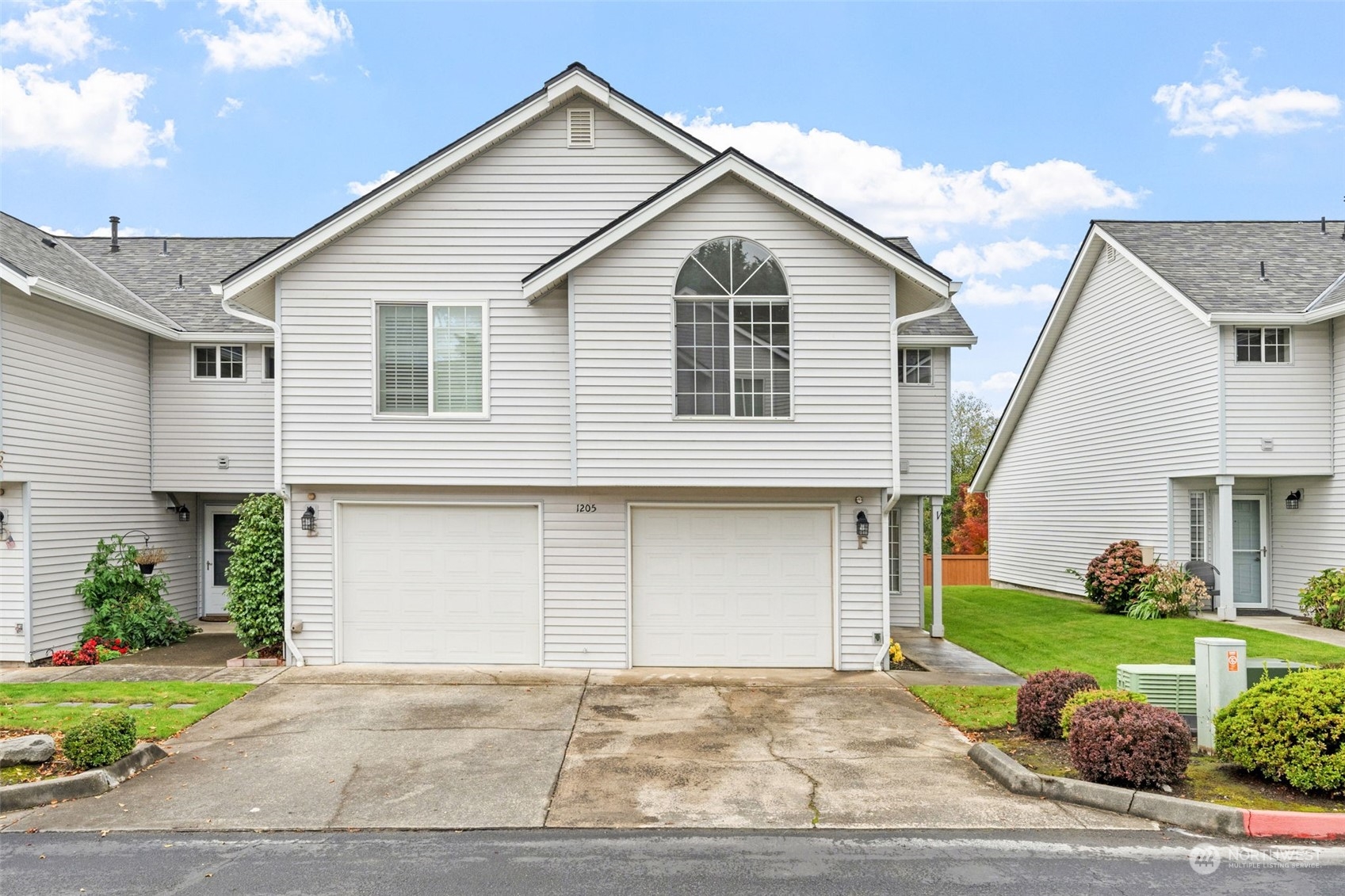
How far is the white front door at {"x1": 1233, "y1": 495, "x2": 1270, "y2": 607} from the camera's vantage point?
1642cm

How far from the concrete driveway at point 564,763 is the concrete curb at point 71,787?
12cm

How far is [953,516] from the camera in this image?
36062 millimetres

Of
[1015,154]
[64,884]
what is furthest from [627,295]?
[1015,154]

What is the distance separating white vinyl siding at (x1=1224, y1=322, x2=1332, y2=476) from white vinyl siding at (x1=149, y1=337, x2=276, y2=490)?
1708 centimetres

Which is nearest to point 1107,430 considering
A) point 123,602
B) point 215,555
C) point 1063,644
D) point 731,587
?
point 1063,644

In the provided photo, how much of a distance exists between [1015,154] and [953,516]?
1546 centimetres

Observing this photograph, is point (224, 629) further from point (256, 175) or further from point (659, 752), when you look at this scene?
point (256, 175)

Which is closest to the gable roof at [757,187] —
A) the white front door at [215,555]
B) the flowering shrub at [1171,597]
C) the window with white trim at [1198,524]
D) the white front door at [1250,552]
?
the white front door at [215,555]

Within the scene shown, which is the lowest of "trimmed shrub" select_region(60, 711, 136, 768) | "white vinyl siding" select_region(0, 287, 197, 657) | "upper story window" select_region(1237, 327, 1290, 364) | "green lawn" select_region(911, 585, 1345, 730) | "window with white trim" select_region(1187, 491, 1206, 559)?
"green lawn" select_region(911, 585, 1345, 730)

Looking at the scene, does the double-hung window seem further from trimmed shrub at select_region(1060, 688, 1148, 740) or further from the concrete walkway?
trimmed shrub at select_region(1060, 688, 1148, 740)

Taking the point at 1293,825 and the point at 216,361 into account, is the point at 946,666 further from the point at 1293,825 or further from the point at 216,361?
the point at 216,361

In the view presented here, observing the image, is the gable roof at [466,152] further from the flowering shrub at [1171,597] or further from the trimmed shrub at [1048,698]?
the flowering shrub at [1171,597]

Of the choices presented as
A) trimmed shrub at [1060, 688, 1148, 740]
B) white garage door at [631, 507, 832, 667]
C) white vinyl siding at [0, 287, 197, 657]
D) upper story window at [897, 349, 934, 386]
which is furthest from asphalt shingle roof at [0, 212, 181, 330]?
trimmed shrub at [1060, 688, 1148, 740]

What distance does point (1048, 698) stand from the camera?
7.65m
